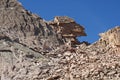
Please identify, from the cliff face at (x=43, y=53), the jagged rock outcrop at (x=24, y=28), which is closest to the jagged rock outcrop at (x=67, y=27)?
the cliff face at (x=43, y=53)

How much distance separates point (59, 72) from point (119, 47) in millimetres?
6230

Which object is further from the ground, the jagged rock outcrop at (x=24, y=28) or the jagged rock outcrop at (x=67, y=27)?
the jagged rock outcrop at (x=67, y=27)

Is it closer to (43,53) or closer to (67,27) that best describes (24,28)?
(43,53)

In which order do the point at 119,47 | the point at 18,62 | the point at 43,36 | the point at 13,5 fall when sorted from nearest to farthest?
the point at 18,62 → the point at 119,47 → the point at 43,36 → the point at 13,5

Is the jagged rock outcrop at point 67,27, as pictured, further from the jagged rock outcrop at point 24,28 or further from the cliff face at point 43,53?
the jagged rock outcrop at point 24,28

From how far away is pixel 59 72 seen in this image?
67.7ft

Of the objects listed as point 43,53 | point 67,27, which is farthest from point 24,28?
point 67,27

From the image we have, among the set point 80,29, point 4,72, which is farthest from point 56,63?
point 80,29

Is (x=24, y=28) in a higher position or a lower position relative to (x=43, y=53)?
higher

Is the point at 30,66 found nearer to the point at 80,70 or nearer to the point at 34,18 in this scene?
the point at 80,70

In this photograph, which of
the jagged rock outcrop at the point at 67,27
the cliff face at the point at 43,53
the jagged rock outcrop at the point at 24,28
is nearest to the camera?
the cliff face at the point at 43,53

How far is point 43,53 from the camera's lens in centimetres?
2641

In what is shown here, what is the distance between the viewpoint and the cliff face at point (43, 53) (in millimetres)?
20109

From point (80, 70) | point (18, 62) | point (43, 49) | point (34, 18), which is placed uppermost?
point (34, 18)
